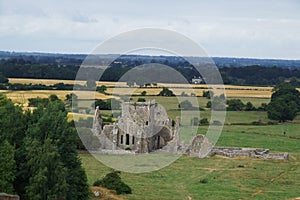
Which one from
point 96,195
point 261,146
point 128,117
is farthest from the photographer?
point 261,146

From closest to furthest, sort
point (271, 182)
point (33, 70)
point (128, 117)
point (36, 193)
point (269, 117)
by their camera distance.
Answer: point (36, 193) < point (271, 182) < point (128, 117) < point (269, 117) < point (33, 70)

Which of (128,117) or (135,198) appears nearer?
(135,198)

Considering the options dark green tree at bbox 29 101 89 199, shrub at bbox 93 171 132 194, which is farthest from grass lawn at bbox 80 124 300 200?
dark green tree at bbox 29 101 89 199

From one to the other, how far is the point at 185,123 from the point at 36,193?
61.4m

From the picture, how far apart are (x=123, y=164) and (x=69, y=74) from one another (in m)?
109

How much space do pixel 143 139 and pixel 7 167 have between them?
32.9m

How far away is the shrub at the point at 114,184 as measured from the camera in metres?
43.3

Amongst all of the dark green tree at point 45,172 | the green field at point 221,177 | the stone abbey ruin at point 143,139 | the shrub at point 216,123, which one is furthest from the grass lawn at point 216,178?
the shrub at point 216,123

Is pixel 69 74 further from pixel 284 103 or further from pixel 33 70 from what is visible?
pixel 284 103

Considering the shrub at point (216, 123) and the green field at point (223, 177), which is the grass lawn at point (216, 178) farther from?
the shrub at point (216, 123)

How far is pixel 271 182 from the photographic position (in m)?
49.9

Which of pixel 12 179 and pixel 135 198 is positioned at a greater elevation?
pixel 12 179

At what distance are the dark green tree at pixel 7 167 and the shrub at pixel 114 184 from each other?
1139 cm

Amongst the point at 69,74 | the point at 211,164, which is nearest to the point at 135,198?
the point at 211,164
